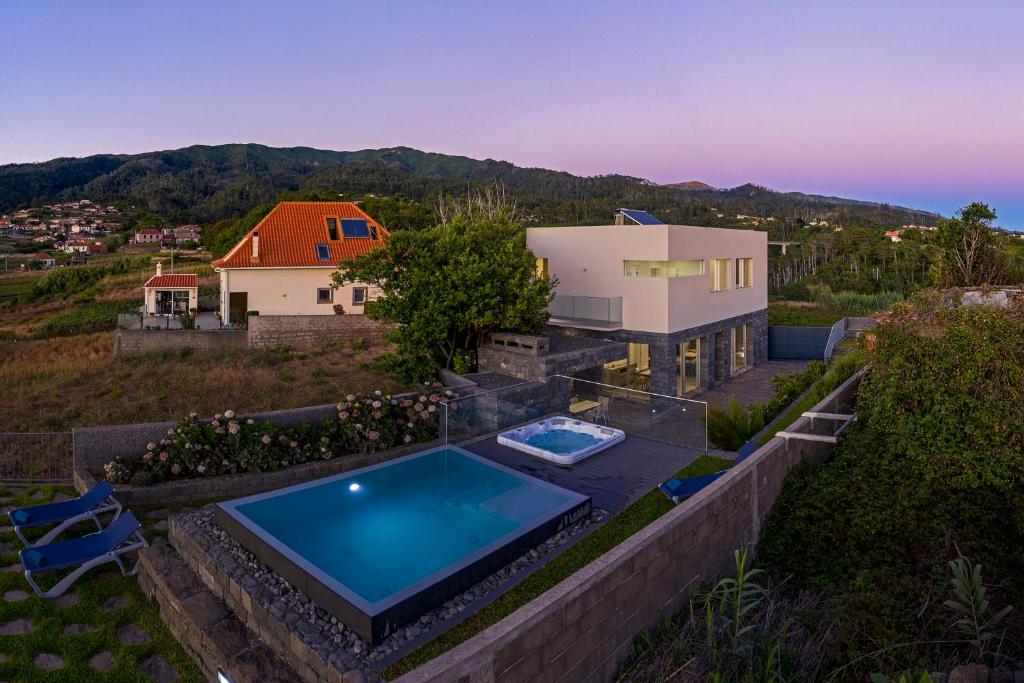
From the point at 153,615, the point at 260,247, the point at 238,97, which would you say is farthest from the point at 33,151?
the point at 153,615

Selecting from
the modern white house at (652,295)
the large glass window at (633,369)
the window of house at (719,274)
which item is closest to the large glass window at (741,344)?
the modern white house at (652,295)

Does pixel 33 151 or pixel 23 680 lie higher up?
pixel 33 151

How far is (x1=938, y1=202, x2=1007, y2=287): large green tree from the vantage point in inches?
642

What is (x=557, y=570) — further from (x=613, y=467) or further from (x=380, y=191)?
(x=380, y=191)

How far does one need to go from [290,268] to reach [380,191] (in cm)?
4737

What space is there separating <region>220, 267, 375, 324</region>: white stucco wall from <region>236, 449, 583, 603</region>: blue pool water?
58.8 ft

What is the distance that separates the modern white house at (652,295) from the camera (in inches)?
717

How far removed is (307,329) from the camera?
23.5 meters

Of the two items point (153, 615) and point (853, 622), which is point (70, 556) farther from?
point (853, 622)

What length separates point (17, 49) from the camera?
23219 mm

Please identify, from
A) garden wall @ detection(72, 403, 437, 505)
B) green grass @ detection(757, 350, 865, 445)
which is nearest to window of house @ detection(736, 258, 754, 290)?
green grass @ detection(757, 350, 865, 445)

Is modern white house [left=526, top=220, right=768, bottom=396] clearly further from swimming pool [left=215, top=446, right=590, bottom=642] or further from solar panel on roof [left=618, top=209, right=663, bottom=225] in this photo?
swimming pool [left=215, top=446, right=590, bottom=642]

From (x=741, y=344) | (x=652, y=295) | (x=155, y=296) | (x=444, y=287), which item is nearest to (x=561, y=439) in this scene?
(x=444, y=287)

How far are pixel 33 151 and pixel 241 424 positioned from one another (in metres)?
58.6
